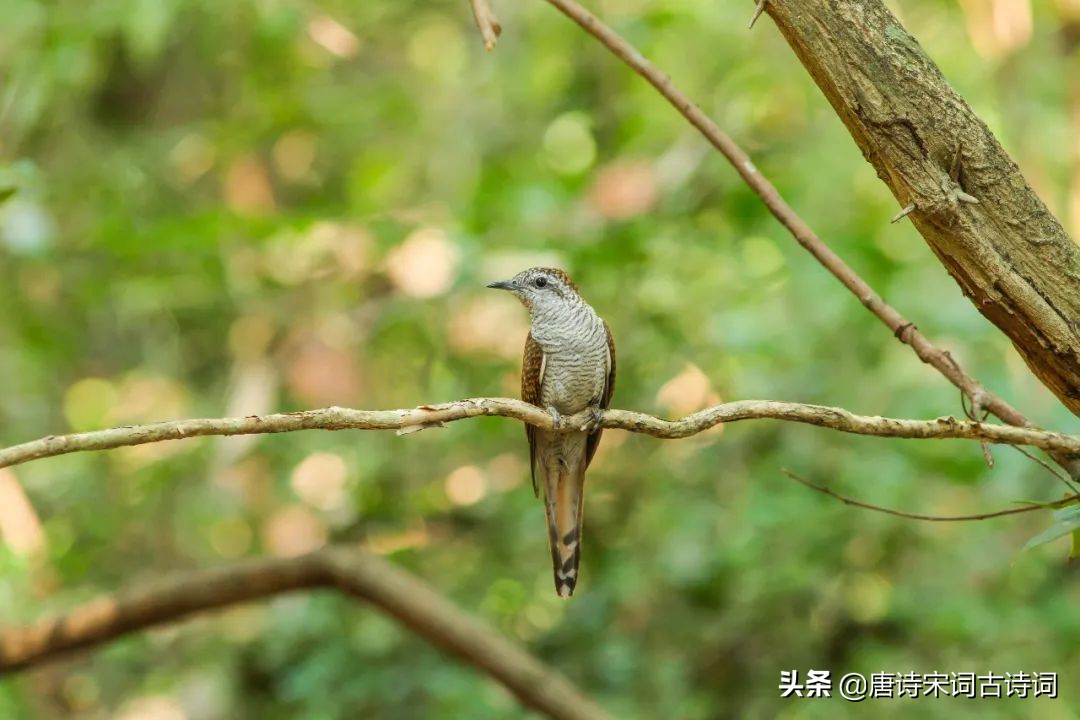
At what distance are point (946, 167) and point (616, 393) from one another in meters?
2.85

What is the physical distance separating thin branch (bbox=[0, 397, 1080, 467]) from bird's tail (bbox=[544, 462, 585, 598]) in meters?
1.29

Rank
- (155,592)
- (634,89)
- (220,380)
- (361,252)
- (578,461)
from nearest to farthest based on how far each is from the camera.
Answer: (578,461), (155,592), (634,89), (361,252), (220,380)

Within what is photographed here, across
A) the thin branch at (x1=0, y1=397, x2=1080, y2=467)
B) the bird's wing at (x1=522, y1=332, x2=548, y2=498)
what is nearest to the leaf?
the thin branch at (x1=0, y1=397, x2=1080, y2=467)

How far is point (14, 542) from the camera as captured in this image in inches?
205

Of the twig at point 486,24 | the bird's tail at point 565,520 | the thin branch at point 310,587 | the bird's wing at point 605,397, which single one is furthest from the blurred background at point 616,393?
the twig at point 486,24

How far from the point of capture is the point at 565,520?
3.58m

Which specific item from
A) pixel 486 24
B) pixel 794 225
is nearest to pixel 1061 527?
pixel 794 225

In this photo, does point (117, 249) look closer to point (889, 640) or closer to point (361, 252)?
point (361, 252)

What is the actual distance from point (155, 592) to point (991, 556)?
3897mm

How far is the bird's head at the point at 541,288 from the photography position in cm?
356

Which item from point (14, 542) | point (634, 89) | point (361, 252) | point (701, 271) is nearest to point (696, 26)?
point (634, 89)

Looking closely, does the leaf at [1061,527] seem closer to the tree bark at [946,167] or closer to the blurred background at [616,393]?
the tree bark at [946,167]

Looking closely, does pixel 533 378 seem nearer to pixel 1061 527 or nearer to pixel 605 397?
pixel 605 397

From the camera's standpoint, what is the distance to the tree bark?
1.82 m
